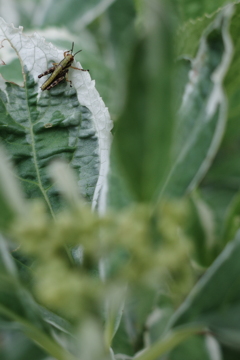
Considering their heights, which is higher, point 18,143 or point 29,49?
point 29,49

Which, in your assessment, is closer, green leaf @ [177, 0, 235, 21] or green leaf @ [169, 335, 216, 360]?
green leaf @ [169, 335, 216, 360]

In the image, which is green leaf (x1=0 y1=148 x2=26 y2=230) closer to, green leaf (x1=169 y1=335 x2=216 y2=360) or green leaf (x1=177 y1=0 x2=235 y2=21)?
green leaf (x1=169 y1=335 x2=216 y2=360)

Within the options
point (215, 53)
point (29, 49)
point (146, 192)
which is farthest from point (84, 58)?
point (146, 192)

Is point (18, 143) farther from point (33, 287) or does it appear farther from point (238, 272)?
point (238, 272)

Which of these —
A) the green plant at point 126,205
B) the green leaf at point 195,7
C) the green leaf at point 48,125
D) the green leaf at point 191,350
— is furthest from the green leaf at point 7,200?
the green leaf at point 195,7

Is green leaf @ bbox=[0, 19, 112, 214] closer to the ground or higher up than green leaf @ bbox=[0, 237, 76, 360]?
higher up

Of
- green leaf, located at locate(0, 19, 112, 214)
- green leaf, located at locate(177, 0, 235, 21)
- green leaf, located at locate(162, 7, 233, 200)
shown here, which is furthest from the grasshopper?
green leaf, located at locate(177, 0, 235, 21)

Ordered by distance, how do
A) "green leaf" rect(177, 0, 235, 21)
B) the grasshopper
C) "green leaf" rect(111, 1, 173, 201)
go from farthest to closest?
1. "green leaf" rect(177, 0, 235, 21)
2. the grasshopper
3. "green leaf" rect(111, 1, 173, 201)

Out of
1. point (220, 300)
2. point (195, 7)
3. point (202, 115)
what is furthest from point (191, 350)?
point (195, 7)
